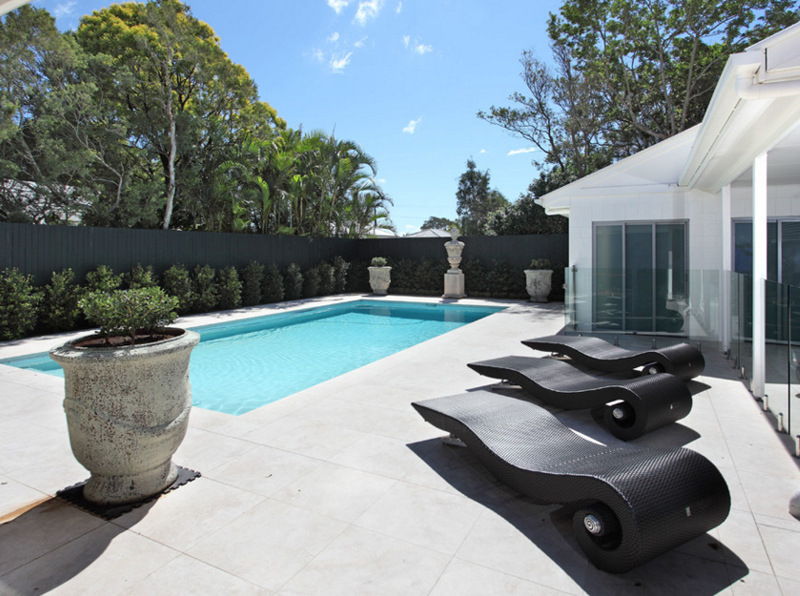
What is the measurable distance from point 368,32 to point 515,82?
8.53 m

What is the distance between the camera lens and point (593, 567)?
236cm

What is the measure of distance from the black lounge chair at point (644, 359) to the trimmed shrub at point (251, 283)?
10.1m

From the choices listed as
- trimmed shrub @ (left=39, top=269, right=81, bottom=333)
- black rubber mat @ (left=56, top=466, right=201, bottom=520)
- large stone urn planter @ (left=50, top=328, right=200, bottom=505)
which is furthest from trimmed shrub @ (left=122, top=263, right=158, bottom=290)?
large stone urn planter @ (left=50, top=328, right=200, bottom=505)

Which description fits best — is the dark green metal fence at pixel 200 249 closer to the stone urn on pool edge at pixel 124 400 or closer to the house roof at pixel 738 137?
the house roof at pixel 738 137

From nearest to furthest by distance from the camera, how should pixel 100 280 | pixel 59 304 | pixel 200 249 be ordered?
pixel 59 304 < pixel 100 280 < pixel 200 249

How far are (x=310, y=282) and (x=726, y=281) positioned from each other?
39.5 feet

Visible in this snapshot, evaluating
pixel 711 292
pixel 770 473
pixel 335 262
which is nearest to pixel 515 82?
pixel 335 262

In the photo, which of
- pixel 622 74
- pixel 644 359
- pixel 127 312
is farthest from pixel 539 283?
pixel 127 312

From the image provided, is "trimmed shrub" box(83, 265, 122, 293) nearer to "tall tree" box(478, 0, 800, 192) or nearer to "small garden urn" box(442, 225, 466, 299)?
"small garden urn" box(442, 225, 466, 299)

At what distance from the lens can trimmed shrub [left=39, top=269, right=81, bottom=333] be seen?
31.4 ft

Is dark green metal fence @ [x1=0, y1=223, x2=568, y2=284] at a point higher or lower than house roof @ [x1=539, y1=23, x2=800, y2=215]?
lower

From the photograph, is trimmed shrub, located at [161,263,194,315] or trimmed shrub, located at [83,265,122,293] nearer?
trimmed shrub, located at [83,265,122,293]

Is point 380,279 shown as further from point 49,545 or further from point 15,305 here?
point 49,545

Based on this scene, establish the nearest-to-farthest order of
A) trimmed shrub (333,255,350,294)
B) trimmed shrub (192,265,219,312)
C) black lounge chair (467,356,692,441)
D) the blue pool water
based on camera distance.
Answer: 1. black lounge chair (467,356,692,441)
2. the blue pool water
3. trimmed shrub (192,265,219,312)
4. trimmed shrub (333,255,350,294)
